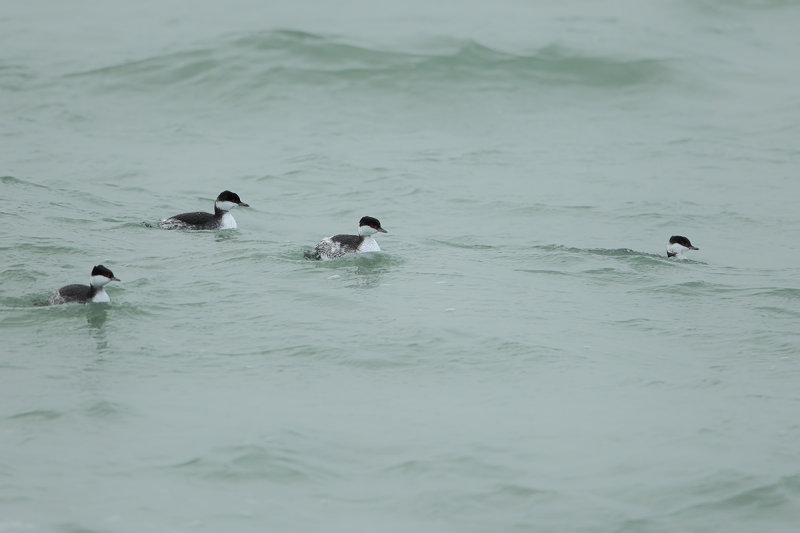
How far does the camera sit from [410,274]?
16609mm

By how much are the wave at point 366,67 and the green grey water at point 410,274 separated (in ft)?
0.36

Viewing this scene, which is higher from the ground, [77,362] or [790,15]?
[790,15]

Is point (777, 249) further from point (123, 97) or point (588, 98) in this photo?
point (123, 97)

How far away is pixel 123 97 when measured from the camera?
1105 inches

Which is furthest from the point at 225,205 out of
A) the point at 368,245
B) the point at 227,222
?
the point at 368,245

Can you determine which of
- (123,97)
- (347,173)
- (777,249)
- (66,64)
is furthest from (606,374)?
(66,64)

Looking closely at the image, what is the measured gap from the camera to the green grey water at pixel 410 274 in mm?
10000

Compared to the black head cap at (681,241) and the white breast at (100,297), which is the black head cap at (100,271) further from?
the black head cap at (681,241)

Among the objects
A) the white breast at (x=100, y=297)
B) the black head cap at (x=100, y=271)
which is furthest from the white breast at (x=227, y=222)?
the black head cap at (x=100, y=271)

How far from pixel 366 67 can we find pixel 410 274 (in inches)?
554

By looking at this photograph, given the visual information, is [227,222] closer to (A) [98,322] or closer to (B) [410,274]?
(B) [410,274]

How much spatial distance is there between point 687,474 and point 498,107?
1831 cm

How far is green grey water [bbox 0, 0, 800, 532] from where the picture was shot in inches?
394


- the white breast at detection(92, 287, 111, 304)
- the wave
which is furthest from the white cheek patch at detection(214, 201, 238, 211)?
the wave
